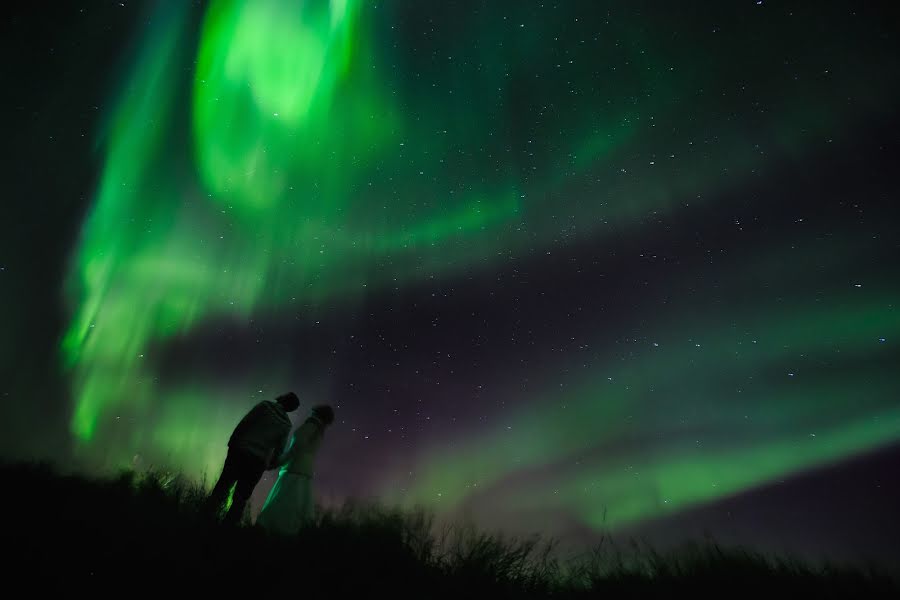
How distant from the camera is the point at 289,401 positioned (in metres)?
6.84

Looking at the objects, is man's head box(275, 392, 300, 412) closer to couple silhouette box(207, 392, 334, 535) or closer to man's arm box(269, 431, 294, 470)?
couple silhouette box(207, 392, 334, 535)

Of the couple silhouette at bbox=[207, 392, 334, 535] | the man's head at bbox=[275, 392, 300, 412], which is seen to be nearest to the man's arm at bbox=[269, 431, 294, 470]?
the couple silhouette at bbox=[207, 392, 334, 535]

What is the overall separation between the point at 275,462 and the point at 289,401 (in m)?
0.91

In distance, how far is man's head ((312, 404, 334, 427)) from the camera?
6902mm

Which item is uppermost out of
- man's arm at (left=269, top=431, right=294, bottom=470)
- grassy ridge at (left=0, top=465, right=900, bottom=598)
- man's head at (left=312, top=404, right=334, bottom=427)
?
man's head at (left=312, top=404, right=334, bottom=427)

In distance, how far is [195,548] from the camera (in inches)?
137

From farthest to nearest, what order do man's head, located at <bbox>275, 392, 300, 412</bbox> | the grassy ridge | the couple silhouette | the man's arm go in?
man's head, located at <bbox>275, 392, 300, 412</bbox> → the man's arm → the couple silhouette → the grassy ridge

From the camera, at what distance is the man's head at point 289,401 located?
679 centimetres

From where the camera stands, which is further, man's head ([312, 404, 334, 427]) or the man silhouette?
man's head ([312, 404, 334, 427])

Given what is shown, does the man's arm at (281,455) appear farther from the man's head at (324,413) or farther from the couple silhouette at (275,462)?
the man's head at (324,413)

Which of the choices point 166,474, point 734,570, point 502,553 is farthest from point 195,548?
point 734,570

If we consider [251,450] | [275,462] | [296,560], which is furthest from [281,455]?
[296,560]

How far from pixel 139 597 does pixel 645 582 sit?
15.0 feet

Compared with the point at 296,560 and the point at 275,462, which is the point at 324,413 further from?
the point at 296,560
